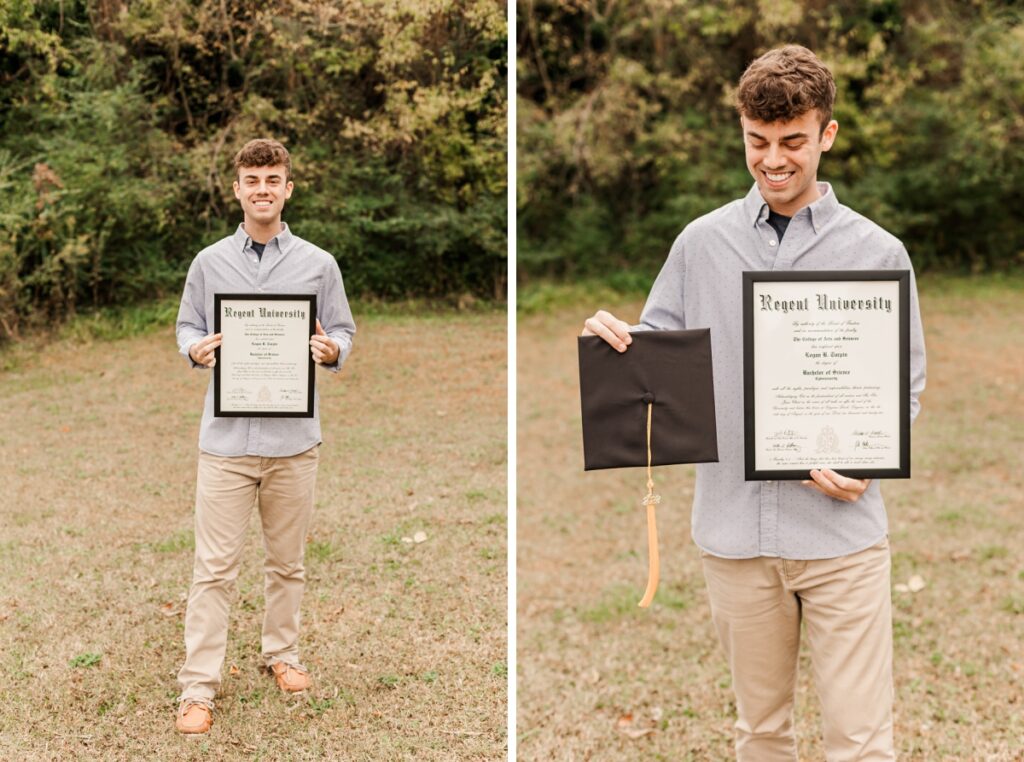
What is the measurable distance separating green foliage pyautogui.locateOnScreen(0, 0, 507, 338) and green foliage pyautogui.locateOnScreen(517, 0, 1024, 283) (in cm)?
969

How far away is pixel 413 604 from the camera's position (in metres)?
3.53

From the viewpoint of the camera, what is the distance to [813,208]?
237 centimetres

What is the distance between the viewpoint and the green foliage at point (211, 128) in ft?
10.9

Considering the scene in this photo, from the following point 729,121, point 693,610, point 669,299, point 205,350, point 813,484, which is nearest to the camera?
point 813,484

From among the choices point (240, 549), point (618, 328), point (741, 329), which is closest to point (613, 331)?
point (618, 328)

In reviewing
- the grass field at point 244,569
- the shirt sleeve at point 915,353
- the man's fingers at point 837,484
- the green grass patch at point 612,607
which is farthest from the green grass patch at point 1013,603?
the man's fingers at point 837,484

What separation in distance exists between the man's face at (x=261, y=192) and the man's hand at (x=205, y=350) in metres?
0.41

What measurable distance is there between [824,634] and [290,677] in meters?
1.67

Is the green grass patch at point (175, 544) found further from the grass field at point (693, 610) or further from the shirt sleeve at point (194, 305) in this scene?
the grass field at point (693, 610)

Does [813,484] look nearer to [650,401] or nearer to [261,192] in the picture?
[650,401]

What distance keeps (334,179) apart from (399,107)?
1.16 ft

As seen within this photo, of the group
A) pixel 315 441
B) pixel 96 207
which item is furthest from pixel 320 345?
pixel 96 207

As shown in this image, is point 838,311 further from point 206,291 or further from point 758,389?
point 206,291

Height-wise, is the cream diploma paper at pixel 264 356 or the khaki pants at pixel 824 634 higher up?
the cream diploma paper at pixel 264 356
